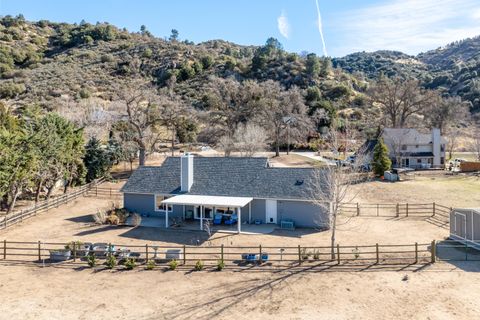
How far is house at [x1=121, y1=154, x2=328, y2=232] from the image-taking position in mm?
24375

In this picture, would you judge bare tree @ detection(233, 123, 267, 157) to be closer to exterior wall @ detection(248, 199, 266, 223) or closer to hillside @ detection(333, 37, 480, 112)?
exterior wall @ detection(248, 199, 266, 223)

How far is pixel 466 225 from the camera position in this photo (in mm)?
20688

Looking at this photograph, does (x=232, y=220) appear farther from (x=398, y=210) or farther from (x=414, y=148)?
(x=414, y=148)

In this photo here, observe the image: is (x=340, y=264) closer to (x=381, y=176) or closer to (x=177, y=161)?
(x=177, y=161)

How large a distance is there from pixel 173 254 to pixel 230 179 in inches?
367

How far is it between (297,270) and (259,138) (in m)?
29.6

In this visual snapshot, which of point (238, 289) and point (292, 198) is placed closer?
point (238, 289)

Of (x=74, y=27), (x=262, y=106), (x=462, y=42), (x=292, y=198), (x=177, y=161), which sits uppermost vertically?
(x=462, y=42)

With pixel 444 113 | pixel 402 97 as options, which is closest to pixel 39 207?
pixel 402 97

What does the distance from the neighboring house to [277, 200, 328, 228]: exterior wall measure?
88.7ft

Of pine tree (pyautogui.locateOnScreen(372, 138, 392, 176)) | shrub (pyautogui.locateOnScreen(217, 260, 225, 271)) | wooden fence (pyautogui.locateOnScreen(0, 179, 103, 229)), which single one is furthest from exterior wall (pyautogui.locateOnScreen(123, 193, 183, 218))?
pine tree (pyautogui.locateOnScreen(372, 138, 392, 176))

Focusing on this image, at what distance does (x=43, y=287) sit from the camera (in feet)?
52.5

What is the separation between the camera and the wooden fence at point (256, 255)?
18.2 meters

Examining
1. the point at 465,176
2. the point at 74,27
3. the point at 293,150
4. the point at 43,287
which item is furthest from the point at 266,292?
the point at 74,27
